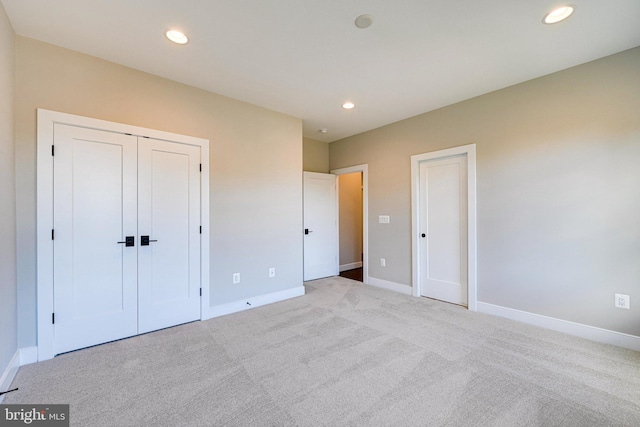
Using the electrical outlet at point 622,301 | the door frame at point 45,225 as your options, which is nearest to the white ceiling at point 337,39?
the door frame at point 45,225

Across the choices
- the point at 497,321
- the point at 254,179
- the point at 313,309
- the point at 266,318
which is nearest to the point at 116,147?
the point at 254,179

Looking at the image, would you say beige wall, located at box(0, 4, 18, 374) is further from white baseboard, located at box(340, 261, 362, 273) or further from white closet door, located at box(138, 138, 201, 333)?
white baseboard, located at box(340, 261, 362, 273)

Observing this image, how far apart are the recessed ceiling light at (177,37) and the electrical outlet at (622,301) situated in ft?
15.3

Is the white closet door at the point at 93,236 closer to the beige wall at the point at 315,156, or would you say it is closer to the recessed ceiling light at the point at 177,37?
the recessed ceiling light at the point at 177,37

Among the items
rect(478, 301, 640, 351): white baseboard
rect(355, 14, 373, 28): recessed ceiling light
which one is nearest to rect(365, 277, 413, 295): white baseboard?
rect(478, 301, 640, 351): white baseboard

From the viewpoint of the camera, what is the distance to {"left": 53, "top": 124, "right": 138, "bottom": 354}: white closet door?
7.79ft

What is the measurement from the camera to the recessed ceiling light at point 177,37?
2178 mm

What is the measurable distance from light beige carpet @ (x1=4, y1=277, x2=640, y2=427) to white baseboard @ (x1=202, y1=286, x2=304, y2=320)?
0.22 metres

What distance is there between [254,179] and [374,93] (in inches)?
76.8

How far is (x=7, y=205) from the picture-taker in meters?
2.00

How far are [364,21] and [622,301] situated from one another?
349cm

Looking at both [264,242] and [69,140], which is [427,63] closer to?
[264,242]

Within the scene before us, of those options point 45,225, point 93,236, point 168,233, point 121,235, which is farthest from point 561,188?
point 45,225

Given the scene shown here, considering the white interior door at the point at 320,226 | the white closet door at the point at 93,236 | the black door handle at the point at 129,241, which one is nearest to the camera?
the white closet door at the point at 93,236
